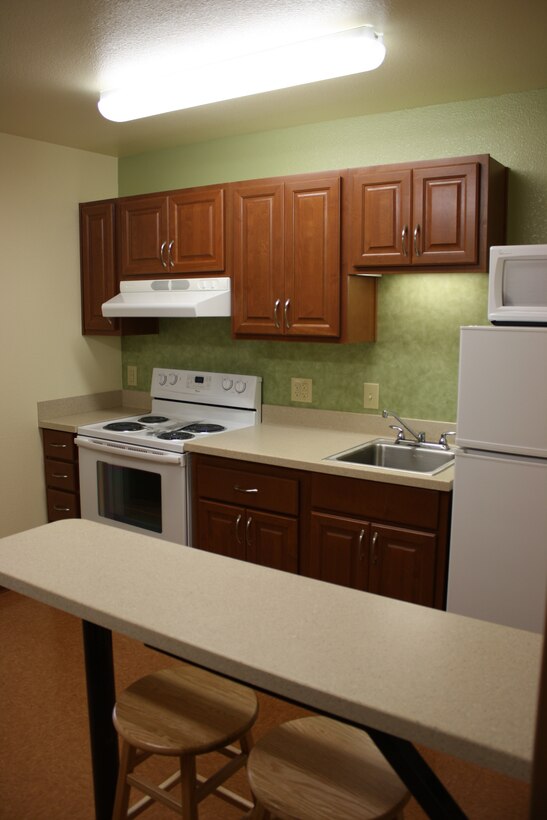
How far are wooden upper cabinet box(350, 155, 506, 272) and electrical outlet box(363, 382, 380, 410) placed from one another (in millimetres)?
646

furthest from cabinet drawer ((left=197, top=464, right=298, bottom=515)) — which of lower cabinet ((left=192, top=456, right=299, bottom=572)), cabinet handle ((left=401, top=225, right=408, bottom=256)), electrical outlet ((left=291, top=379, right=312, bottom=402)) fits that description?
cabinet handle ((left=401, top=225, right=408, bottom=256))

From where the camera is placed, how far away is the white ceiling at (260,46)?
2201mm

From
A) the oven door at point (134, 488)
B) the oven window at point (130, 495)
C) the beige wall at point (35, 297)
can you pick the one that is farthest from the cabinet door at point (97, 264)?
the oven window at point (130, 495)

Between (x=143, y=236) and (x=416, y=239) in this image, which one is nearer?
(x=416, y=239)

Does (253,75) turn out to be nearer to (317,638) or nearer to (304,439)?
(304,439)

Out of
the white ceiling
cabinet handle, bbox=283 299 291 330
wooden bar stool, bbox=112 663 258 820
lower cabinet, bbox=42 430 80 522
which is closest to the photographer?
wooden bar stool, bbox=112 663 258 820

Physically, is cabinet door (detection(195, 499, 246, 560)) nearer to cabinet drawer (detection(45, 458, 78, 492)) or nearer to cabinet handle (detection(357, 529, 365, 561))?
cabinet handle (detection(357, 529, 365, 561))

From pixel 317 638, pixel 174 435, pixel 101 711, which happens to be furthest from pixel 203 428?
pixel 317 638

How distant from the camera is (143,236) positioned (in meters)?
3.90

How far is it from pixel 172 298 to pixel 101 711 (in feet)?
7.73

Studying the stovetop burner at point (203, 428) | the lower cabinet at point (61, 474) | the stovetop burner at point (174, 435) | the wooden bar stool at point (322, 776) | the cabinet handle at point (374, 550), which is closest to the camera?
the wooden bar stool at point (322, 776)

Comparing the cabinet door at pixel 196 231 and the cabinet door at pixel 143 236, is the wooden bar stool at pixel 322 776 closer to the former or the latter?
the cabinet door at pixel 196 231

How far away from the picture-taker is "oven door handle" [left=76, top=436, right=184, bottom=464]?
3439 mm

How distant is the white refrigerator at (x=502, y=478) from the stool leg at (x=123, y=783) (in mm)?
1453
